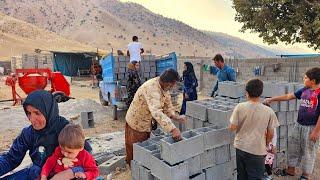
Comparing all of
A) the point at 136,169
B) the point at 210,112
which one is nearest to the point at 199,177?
the point at 136,169

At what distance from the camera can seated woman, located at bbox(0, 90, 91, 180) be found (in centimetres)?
296

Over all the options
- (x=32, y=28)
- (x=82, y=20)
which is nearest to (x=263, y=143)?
(x=32, y=28)

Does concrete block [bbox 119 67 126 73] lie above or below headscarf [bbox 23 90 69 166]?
above

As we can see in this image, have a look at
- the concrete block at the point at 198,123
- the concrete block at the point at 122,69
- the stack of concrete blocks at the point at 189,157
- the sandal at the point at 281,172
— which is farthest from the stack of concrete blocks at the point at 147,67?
the stack of concrete blocks at the point at 189,157

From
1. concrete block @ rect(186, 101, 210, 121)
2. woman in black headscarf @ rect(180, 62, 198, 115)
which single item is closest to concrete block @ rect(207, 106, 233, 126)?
concrete block @ rect(186, 101, 210, 121)

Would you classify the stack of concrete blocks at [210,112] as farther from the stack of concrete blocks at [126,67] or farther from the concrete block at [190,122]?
the stack of concrete blocks at [126,67]

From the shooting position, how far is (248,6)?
16656 mm

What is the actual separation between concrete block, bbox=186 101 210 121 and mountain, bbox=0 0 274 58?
66.2m

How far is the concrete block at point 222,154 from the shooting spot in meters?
4.43

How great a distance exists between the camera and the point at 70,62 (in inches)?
1186

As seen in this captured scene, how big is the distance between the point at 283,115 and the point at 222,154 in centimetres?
138

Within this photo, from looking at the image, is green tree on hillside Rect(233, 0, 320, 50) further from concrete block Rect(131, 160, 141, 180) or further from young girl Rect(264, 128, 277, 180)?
concrete block Rect(131, 160, 141, 180)

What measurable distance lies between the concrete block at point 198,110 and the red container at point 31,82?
656 centimetres

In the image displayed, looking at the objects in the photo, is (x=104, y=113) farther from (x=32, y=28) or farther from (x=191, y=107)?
(x=32, y=28)
